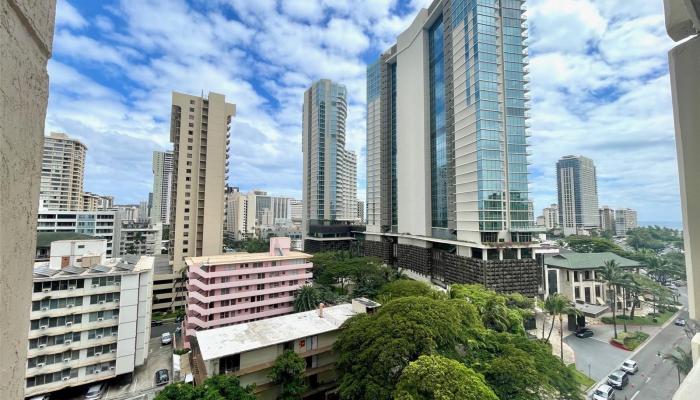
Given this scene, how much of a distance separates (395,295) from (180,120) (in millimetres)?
33257

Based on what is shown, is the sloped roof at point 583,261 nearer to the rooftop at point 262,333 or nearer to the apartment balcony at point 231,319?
the rooftop at point 262,333

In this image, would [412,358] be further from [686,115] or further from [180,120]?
[180,120]

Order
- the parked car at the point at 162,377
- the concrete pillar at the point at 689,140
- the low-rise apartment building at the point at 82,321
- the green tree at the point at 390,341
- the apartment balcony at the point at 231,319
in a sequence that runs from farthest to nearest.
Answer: the apartment balcony at the point at 231,319, the parked car at the point at 162,377, the low-rise apartment building at the point at 82,321, the green tree at the point at 390,341, the concrete pillar at the point at 689,140

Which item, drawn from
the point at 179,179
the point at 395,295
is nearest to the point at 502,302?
the point at 395,295

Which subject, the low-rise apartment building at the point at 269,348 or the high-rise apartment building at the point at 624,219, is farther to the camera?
the high-rise apartment building at the point at 624,219

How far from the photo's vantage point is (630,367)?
19.7 m

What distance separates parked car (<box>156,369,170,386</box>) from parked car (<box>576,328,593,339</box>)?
32.5m

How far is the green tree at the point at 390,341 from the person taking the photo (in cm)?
1164

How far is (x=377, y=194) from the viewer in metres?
50.6

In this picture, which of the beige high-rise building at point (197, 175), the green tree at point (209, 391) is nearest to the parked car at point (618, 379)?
the green tree at point (209, 391)

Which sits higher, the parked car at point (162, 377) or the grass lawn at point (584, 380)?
the grass lawn at point (584, 380)

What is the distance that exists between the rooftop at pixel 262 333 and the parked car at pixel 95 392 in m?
8.91

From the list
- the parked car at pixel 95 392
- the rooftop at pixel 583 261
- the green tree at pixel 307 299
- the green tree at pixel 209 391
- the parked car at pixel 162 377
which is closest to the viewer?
the green tree at pixel 209 391

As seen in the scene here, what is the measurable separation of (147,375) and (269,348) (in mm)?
12560
